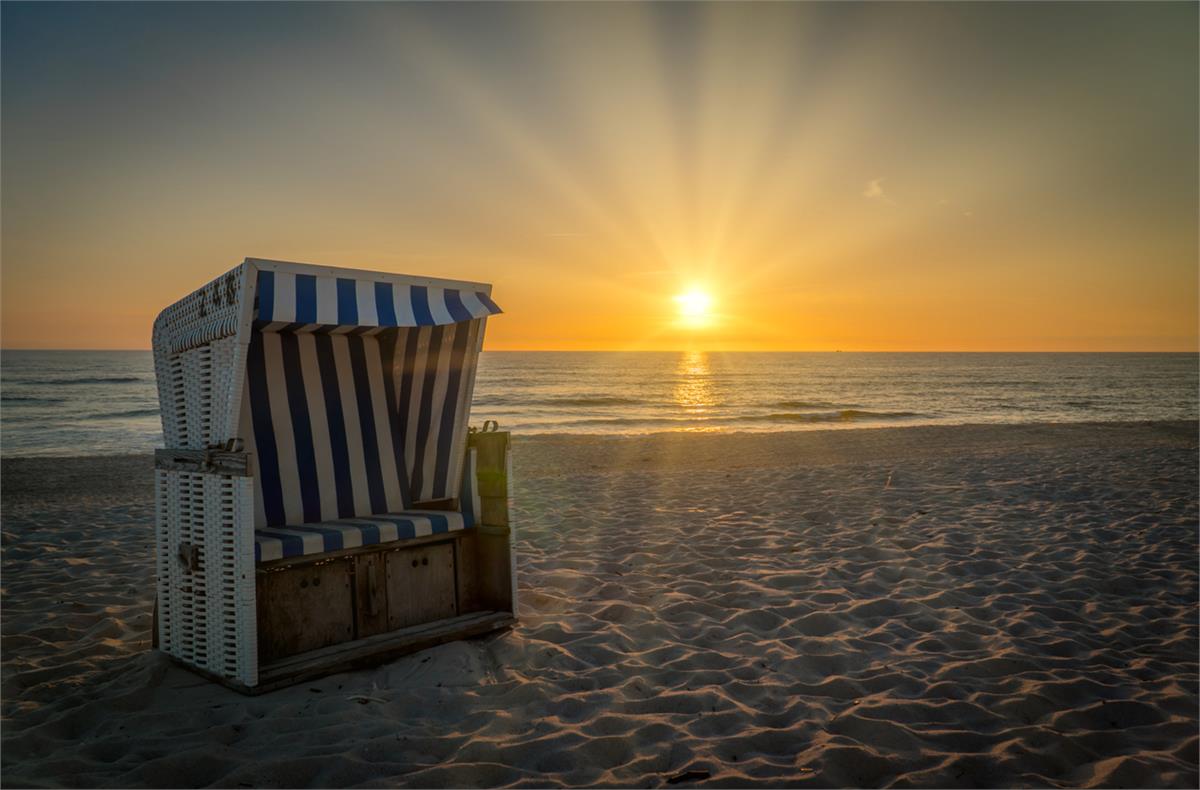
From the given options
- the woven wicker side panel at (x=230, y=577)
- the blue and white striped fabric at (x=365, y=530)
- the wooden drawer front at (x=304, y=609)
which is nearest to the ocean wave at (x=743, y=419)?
the blue and white striped fabric at (x=365, y=530)

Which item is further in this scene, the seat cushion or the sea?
the sea

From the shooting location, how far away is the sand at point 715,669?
3047 millimetres

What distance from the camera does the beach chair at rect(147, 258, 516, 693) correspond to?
376 cm

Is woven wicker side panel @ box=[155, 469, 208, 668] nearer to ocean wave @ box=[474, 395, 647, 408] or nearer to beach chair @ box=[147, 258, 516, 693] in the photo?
beach chair @ box=[147, 258, 516, 693]

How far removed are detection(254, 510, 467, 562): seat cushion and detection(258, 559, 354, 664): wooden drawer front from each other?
0.21 m

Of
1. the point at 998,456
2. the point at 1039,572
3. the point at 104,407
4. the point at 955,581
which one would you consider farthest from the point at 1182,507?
the point at 104,407

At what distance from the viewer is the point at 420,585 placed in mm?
4605

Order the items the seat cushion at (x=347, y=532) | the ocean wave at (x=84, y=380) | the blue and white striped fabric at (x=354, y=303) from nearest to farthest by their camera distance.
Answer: the blue and white striped fabric at (x=354, y=303) < the seat cushion at (x=347, y=532) < the ocean wave at (x=84, y=380)

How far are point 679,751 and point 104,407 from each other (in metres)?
34.1

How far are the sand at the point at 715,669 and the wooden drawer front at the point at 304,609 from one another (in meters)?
0.33

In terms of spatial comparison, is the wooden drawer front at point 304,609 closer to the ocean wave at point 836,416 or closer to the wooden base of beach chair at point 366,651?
the wooden base of beach chair at point 366,651

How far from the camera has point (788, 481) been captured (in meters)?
10.6

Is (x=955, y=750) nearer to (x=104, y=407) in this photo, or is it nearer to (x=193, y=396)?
(x=193, y=396)

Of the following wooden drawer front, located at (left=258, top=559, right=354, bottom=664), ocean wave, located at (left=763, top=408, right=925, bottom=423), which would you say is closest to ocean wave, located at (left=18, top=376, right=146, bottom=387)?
ocean wave, located at (left=763, top=408, right=925, bottom=423)
